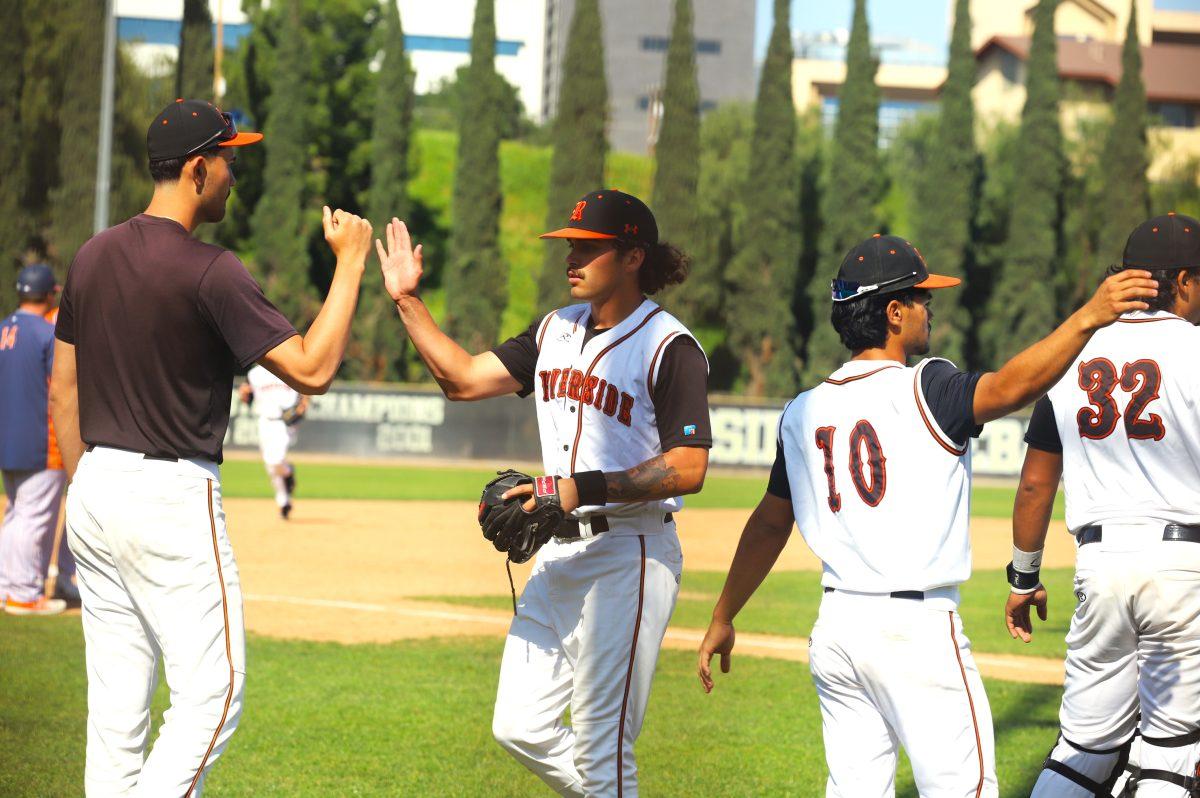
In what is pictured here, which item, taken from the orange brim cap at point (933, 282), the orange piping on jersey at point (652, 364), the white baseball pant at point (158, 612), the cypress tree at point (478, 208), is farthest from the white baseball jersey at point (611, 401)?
the cypress tree at point (478, 208)

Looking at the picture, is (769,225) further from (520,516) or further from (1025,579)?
(520,516)

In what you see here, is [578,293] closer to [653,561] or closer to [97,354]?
[653,561]

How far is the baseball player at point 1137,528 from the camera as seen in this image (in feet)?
15.0

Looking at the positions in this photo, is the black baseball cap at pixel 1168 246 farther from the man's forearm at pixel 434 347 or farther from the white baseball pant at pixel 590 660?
the man's forearm at pixel 434 347

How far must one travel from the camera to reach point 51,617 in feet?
33.0

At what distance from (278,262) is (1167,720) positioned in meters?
41.3

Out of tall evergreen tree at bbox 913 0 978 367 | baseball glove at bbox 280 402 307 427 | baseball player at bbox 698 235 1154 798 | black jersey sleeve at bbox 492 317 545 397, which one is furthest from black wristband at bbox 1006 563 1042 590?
tall evergreen tree at bbox 913 0 978 367

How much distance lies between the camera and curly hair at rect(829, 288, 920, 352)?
13.3 ft

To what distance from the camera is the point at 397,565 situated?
580 inches

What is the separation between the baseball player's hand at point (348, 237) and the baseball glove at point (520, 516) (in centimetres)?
85

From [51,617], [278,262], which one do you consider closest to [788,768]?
[51,617]

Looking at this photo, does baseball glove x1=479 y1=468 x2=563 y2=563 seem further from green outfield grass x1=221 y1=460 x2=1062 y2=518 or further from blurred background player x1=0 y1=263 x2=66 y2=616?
green outfield grass x1=221 y1=460 x2=1062 y2=518

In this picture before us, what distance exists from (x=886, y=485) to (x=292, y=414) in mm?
13788

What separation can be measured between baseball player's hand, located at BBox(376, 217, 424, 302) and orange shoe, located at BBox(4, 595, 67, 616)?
6539mm
